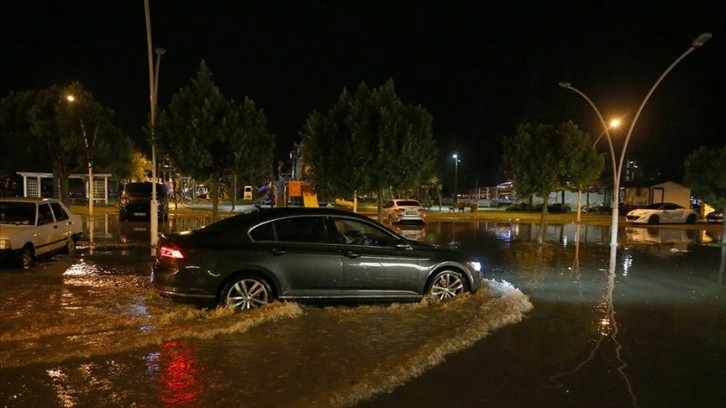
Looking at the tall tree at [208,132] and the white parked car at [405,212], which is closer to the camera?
the tall tree at [208,132]

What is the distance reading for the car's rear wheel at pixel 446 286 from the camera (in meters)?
8.84

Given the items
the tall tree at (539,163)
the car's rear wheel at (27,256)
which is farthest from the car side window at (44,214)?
the tall tree at (539,163)

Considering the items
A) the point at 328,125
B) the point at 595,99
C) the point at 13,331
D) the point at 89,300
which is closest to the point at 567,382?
the point at 13,331

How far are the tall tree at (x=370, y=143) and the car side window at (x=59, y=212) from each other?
8833 millimetres

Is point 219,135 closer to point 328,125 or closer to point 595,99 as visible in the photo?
point 328,125

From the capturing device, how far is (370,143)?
19.8 m

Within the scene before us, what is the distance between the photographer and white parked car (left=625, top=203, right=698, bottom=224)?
116ft

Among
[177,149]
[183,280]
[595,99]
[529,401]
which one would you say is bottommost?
[529,401]

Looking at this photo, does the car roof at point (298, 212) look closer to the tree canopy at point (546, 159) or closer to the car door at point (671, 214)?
the tree canopy at point (546, 159)

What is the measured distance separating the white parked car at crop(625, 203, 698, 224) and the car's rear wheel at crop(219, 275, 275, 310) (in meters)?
32.9

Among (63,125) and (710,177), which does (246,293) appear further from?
(710,177)

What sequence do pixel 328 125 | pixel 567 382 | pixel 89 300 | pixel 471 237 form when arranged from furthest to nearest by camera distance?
pixel 471 237 < pixel 328 125 < pixel 89 300 < pixel 567 382

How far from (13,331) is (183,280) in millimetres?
2003

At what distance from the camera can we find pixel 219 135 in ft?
53.7
